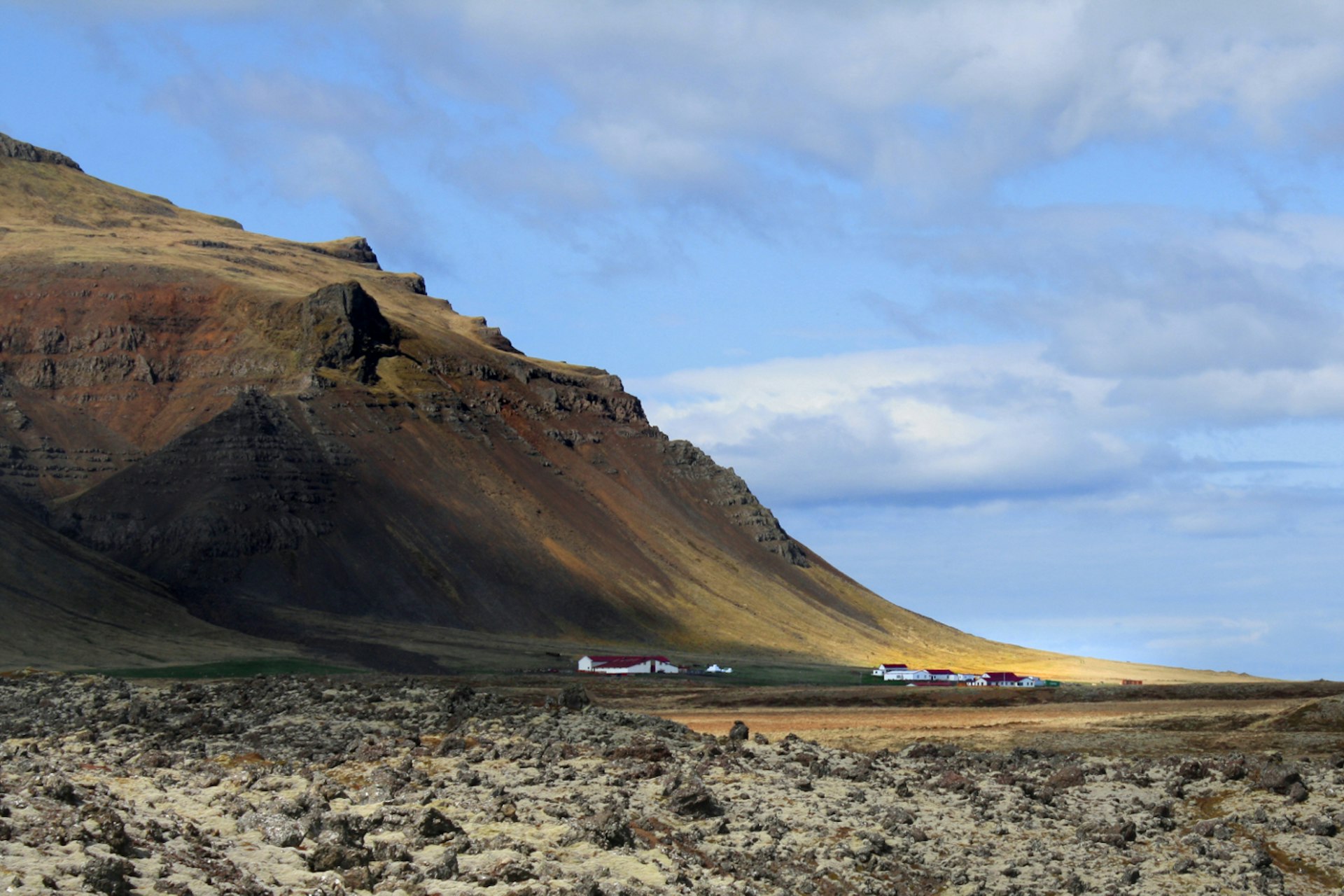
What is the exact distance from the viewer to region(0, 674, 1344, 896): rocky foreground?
1892cm

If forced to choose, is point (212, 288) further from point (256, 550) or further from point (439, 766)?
point (439, 766)

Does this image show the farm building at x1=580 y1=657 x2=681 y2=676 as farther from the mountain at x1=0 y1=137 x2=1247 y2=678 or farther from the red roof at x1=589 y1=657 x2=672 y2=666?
the mountain at x1=0 y1=137 x2=1247 y2=678

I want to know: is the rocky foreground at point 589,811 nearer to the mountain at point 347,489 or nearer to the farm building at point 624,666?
the farm building at point 624,666

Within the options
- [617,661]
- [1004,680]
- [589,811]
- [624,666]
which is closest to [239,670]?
[624,666]

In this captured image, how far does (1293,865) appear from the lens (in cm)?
2528

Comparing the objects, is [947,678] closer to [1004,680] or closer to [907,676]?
[907,676]

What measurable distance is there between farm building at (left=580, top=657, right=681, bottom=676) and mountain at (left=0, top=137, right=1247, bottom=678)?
1901 centimetres

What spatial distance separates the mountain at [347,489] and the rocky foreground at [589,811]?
7778 cm

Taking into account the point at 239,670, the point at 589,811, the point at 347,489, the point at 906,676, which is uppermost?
the point at 347,489

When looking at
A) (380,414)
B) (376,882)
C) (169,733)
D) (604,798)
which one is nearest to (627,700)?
(169,733)

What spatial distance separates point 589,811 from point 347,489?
4947 inches

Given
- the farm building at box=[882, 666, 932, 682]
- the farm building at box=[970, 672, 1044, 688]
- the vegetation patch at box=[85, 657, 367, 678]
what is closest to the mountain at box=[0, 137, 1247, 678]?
the vegetation patch at box=[85, 657, 367, 678]

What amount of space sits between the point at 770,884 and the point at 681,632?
410 ft

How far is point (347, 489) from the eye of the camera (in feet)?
478
